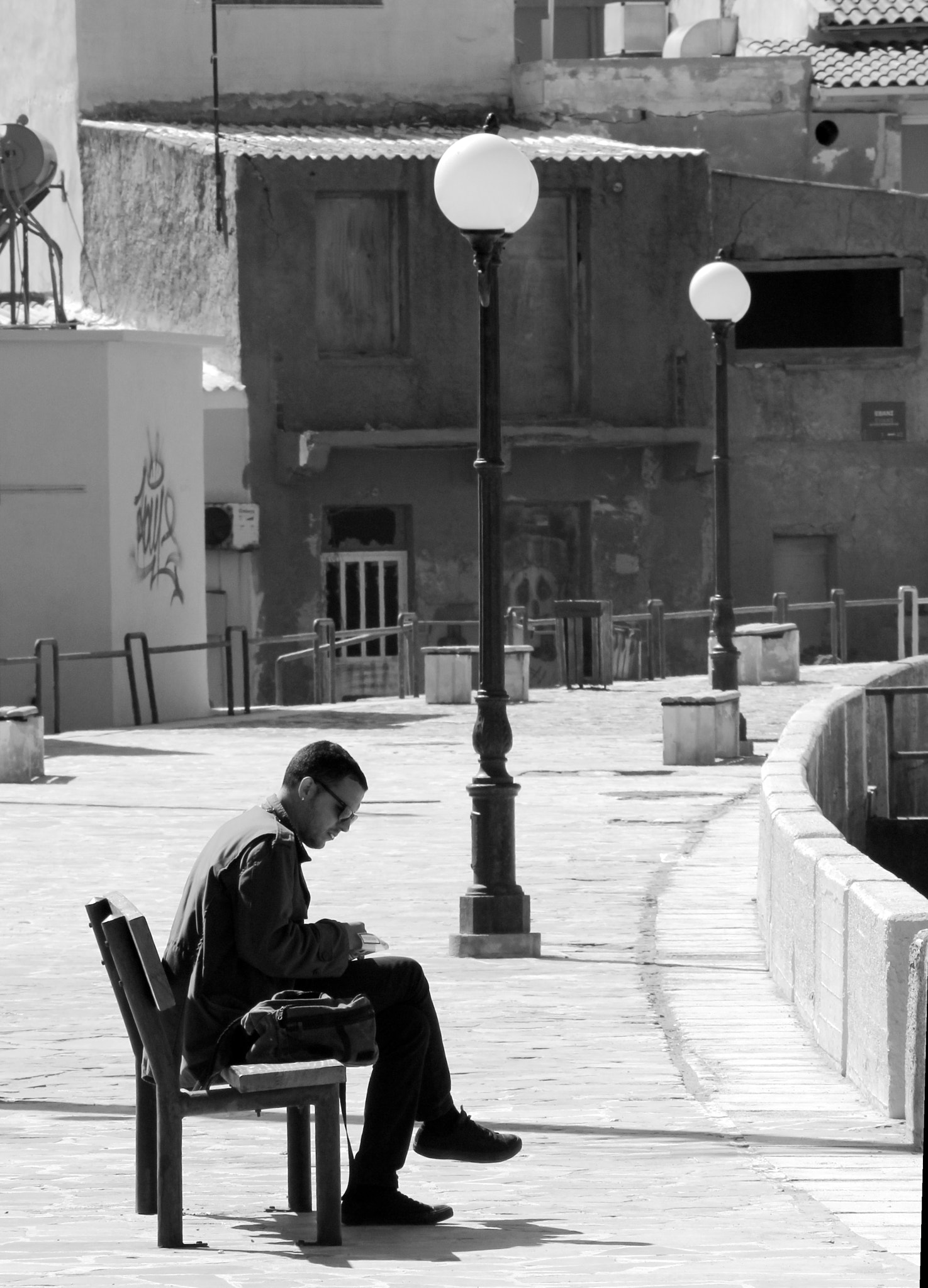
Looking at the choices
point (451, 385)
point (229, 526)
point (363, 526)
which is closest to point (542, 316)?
point (451, 385)

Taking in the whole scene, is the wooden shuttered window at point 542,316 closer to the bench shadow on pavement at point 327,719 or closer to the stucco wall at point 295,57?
the stucco wall at point 295,57

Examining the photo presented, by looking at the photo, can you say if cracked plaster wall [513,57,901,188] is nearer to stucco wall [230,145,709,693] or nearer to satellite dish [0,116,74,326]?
stucco wall [230,145,709,693]

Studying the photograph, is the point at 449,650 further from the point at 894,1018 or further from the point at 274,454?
the point at 894,1018

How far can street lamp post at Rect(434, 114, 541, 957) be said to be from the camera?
9805 mm

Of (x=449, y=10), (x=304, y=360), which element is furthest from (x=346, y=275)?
(x=449, y=10)

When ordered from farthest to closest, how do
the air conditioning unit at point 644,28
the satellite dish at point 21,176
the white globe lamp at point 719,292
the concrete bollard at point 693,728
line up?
the air conditioning unit at point 644,28, the satellite dish at point 21,176, the white globe lamp at point 719,292, the concrete bollard at point 693,728

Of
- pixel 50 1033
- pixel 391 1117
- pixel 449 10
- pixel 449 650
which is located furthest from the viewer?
pixel 449 10

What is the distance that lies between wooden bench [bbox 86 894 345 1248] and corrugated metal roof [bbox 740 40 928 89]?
1191 inches

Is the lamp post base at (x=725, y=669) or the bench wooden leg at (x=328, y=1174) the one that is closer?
the bench wooden leg at (x=328, y=1174)

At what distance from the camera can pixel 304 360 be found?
31406 mm

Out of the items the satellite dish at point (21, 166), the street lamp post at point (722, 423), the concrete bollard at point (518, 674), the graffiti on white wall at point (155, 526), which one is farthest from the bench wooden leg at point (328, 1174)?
the satellite dish at point (21, 166)

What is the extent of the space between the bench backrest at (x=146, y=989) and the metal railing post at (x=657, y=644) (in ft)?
75.4

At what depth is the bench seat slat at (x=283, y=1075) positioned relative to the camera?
517cm

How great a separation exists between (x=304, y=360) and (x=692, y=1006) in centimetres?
2364
